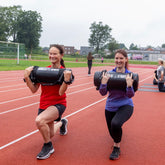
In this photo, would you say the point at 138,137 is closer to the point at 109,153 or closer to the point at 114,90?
the point at 109,153

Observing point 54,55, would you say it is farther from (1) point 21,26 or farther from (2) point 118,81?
(1) point 21,26

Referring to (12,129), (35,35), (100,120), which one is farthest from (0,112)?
(35,35)

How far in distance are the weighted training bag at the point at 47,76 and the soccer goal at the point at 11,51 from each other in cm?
1866

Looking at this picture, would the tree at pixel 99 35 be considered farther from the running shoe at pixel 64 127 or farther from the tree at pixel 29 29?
the running shoe at pixel 64 127

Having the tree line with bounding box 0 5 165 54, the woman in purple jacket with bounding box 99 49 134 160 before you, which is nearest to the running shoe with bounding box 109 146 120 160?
the woman in purple jacket with bounding box 99 49 134 160

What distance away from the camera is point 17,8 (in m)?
70.7

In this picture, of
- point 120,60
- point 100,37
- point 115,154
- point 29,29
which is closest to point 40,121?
point 115,154

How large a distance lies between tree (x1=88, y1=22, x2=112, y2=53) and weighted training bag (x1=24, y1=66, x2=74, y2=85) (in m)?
89.6

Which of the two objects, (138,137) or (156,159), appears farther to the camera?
(138,137)

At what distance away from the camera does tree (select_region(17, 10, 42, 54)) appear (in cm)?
6469

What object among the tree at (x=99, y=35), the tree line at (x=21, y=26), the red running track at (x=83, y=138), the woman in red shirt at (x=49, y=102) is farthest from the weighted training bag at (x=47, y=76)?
the tree at (x=99, y=35)

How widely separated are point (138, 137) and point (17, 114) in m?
2.97

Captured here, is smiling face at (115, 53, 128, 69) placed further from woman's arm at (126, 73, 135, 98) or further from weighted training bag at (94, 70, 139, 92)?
woman's arm at (126, 73, 135, 98)

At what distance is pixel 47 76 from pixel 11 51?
1997cm
